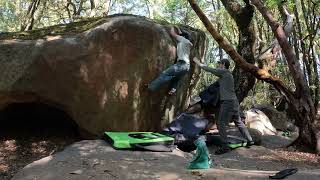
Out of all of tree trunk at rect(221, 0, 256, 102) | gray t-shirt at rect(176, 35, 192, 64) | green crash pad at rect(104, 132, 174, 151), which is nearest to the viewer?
green crash pad at rect(104, 132, 174, 151)

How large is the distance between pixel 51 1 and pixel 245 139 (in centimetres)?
1730

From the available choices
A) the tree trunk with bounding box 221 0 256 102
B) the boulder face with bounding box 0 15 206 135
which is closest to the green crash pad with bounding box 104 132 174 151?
the boulder face with bounding box 0 15 206 135

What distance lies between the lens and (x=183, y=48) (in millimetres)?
9891

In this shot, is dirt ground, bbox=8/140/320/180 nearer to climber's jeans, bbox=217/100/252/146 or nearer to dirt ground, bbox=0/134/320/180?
dirt ground, bbox=0/134/320/180

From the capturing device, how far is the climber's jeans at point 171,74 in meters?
9.46

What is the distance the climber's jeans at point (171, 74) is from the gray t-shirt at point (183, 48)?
114 millimetres

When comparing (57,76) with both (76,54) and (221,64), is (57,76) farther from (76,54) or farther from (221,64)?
(221,64)

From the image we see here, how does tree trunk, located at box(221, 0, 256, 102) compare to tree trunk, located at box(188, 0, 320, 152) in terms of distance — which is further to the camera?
tree trunk, located at box(221, 0, 256, 102)

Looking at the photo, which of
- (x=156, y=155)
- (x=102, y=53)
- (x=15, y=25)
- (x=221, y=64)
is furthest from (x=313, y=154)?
(x=15, y=25)

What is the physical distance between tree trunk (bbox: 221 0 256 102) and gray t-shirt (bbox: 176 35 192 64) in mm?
3131

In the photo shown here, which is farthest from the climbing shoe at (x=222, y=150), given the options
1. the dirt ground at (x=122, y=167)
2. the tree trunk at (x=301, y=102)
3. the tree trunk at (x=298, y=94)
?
the tree trunk at (x=301, y=102)

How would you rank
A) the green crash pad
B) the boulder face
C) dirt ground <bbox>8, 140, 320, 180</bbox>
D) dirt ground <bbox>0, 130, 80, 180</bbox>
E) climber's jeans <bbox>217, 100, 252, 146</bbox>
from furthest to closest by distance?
climber's jeans <bbox>217, 100, 252, 146</bbox> → the boulder face → dirt ground <bbox>0, 130, 80, 180</bbox> → the green crash pad → dirt ground <bbox>8, 140, 320, 180</bbox>

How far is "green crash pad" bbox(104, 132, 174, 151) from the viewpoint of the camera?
765 centimetres

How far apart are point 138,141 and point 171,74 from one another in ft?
7.60
